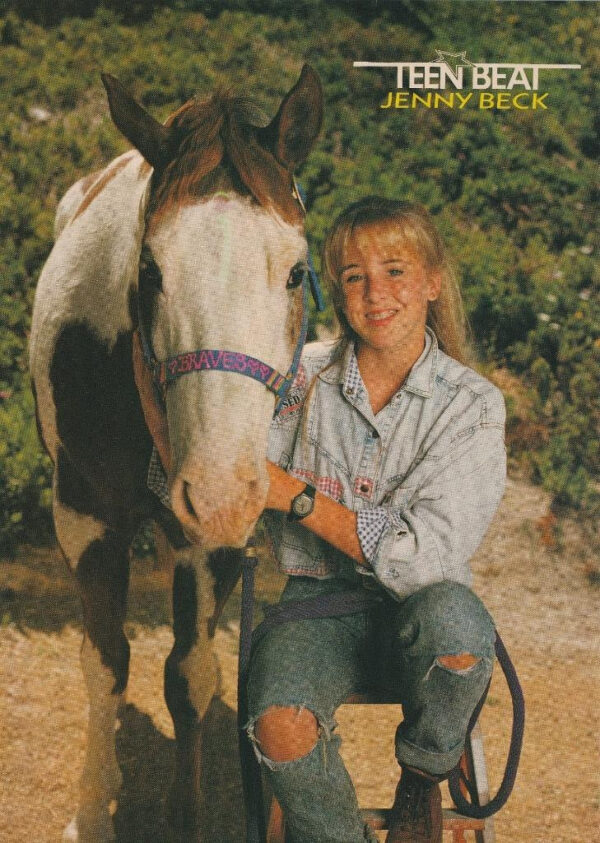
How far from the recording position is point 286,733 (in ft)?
4.55

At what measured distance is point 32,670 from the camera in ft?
8.57

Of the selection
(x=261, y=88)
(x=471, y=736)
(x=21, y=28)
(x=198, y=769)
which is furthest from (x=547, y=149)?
(x=198, y=769)

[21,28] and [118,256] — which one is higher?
[21,28]

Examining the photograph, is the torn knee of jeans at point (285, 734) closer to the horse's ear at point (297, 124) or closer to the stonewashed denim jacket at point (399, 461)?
the stonewashed denim jacket at point (399, 461)

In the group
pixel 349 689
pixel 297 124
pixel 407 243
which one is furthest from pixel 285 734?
pixel 297 124

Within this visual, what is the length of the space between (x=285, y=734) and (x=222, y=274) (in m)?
0.76

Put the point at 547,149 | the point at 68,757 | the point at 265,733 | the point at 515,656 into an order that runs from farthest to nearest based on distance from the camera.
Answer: the point at 547,149 → the point at 515,656 → the point at 68,757 → the point at 265,733

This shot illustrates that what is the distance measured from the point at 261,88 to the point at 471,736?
2.79 m

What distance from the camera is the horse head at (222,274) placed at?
1.24m

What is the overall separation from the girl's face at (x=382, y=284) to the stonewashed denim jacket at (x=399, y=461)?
0.30 feet

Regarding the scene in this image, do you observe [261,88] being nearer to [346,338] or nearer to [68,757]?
[346,338]

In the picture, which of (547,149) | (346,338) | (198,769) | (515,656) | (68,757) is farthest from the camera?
(547,149)

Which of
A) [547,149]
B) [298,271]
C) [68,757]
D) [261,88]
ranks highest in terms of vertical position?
[261,88]

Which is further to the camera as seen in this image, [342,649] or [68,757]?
[68,757]
